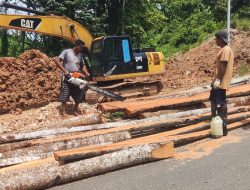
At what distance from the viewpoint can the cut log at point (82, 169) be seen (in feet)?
17.5

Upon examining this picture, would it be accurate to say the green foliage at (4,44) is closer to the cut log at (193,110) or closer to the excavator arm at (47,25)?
the excavator arm at (47,25)

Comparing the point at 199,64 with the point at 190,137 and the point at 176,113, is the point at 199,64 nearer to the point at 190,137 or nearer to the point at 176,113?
the point at 176,113

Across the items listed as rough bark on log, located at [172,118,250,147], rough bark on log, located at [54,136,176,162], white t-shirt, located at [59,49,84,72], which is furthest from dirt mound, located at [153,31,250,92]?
rough bark on log, located at [54,136,176,162]

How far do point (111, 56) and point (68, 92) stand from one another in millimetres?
3512

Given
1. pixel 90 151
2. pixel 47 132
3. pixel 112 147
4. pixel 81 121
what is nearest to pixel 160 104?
pixel 81 121

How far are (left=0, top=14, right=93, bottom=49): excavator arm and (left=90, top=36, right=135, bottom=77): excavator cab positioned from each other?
0.47m

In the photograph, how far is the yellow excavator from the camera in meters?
11.9

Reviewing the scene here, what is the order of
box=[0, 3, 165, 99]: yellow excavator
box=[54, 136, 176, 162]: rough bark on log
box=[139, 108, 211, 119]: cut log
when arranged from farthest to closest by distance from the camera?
1. box=[0, 3, 165, 99]: yellow excavator
2. box=[139, 108, 211, 119]: cut log
3. box=[54, 136, 176, 162]: rough bark on log

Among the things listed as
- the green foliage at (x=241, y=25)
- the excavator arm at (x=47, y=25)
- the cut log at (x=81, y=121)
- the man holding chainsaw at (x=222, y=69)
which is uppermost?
the green foliage at (x=241, y=25)

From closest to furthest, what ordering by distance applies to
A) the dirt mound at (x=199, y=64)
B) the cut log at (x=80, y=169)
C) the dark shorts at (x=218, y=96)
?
the cut log at (x=80, y=169) < the dark shorts at (x=218, y=96) < the dirt mound at (x=199, y=64)

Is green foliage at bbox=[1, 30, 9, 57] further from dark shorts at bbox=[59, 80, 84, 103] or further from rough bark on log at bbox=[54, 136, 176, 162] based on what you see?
rough bark on log at bbox=[54, 136, 176, 162]

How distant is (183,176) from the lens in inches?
229

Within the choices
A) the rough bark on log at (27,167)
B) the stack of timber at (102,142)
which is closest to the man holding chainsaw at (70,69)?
the stack of timber at (102,142)

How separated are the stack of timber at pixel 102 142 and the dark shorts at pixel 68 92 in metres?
0.76
